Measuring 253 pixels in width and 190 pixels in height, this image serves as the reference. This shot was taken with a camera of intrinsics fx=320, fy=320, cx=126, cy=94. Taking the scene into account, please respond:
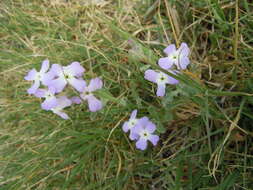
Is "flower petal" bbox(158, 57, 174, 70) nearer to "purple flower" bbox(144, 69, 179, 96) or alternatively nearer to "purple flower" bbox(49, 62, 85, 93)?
"purple flower" bbox(144, 69, 179, 96)

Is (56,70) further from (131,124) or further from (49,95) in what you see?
(131,124)

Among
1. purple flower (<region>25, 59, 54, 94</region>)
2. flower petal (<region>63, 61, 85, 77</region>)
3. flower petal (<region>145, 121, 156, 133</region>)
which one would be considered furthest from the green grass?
purple flower (<region>25, 59, 54, 94</region>)

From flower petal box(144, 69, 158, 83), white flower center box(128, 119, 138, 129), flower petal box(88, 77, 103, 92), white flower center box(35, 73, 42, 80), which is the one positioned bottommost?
white flower center box(128, 119, 138, 129)

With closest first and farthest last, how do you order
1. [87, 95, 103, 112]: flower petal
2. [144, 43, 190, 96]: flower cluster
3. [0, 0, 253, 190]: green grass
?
[144, 43, 190, 96]: flower cluster, [87, 95, 103, 112]: flower petal, [0, 0, 253, 190]: green grass

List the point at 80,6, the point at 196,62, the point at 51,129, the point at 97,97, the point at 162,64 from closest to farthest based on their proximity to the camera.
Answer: the point at 162,64 → the point at 97,97 → the point at 196,62 → the point at 51,129 → the point at 80,6

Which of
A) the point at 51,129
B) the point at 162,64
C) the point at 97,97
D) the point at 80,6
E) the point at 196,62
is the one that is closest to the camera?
the point at 162,64

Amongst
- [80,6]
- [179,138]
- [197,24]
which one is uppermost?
[80,6]

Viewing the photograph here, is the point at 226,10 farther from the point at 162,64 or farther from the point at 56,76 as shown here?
the point at 56,76

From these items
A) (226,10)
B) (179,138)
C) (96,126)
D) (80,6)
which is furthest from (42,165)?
(226,10)
